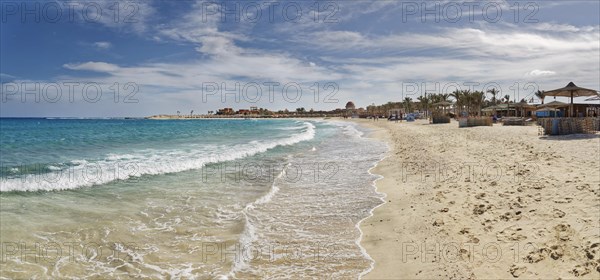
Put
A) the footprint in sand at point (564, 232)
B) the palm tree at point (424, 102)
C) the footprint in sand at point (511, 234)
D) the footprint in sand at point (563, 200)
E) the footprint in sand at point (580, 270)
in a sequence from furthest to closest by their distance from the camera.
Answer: the palm tree at point (424, 102)
the footprint in sand at point (563, 200)
the footprint in sand at point (511, 234)
the footprint in sand at point (564, 232)
the footprint in sand at point (580, 270)

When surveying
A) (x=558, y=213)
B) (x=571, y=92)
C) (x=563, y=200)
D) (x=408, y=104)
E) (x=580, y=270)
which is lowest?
(x=580, y=270)

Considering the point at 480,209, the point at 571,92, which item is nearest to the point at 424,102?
the point at 571,92

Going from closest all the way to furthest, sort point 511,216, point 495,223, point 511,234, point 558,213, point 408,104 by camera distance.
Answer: point 511,234 < point 558,213 < point 495,223 < point 511,216 < point 408,104

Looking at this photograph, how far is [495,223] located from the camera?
7.06 meters

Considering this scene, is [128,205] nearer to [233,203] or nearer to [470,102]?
[233,203]

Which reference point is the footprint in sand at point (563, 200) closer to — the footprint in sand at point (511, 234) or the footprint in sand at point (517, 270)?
the footprint in sand at point (511, 234)

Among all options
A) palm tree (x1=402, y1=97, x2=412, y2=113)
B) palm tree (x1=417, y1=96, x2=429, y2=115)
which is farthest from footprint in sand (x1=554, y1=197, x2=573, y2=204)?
palm tree (x1=402, y1=97, x2=412, y2=113)

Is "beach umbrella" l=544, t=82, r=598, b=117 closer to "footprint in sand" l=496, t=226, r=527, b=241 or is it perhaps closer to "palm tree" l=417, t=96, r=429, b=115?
"footprint in sand" l=496, t=226, r=527, b=241

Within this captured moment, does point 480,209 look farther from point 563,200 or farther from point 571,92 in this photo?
point 571,92

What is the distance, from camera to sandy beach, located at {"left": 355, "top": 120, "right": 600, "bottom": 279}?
5422 millimetres

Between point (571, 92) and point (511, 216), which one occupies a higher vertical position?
point (571, 92)

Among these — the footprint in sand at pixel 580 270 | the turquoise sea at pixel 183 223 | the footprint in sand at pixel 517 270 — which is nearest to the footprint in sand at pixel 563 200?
the footprint in sand at pixel 580 270

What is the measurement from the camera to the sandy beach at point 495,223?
5422mm

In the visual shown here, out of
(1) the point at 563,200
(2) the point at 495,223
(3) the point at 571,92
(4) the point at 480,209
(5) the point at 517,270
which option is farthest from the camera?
(3) the point at 571,92
